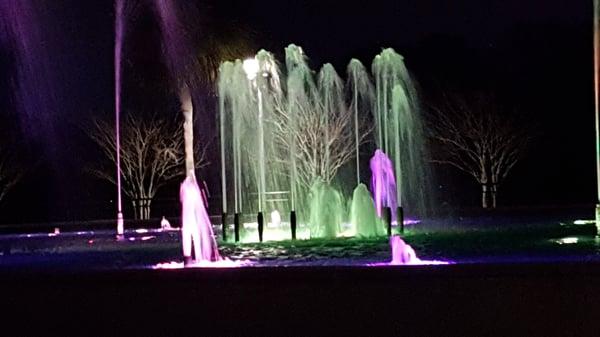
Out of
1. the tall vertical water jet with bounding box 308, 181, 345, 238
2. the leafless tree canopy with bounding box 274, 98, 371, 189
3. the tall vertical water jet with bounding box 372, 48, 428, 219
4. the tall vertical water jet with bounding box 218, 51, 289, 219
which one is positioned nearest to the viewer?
the tall vertical water jet with bounding box 308, 181, 345, 238

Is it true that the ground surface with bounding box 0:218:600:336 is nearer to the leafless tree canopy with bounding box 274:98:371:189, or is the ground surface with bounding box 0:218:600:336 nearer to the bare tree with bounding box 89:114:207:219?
the leafless tree canopy with bounding box 274:98:371:189

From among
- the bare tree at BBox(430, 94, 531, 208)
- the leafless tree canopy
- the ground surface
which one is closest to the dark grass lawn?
the ground surface

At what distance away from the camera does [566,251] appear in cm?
1315

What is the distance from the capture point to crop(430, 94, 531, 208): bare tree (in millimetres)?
42688

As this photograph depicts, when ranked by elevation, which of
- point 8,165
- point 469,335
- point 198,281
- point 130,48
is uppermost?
point 130,48

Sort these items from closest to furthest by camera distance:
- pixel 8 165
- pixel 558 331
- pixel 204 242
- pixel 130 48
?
pixel 558 331 < pixel 204 242 < pixel 130 48 < pixel 8 165

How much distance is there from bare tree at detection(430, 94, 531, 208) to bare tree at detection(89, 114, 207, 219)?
12580 mm

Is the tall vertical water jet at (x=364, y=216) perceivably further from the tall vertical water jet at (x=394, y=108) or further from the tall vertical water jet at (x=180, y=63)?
the tall vertical water jet at (x=180, y=63)

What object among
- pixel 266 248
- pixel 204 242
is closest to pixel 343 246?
pixel 266 248

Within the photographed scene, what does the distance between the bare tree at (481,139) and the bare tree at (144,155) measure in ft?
→ 41.3

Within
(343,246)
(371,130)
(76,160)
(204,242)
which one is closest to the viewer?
(204,242)

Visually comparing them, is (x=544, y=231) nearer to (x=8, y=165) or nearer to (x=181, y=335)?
(x=181, y=335)

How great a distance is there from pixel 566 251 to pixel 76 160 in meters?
35.7

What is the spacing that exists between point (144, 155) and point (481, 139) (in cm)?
1692
